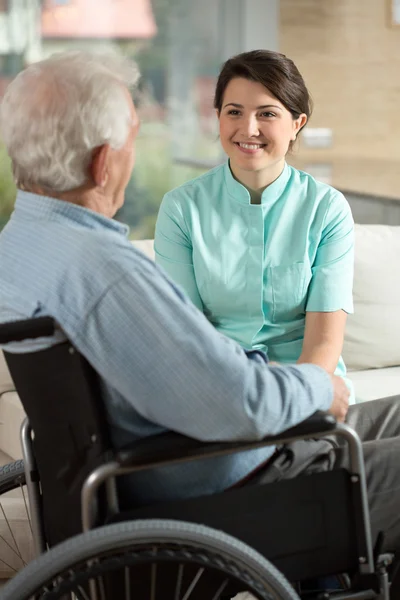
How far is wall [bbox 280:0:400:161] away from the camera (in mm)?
5629

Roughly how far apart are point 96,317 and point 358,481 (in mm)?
468

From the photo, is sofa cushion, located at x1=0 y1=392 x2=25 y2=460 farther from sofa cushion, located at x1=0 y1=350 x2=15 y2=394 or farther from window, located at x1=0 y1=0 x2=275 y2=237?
window, located at x1=0 y1=0 x2=275 y2=237

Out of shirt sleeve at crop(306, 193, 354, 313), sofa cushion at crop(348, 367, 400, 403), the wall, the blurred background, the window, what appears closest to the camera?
shirt sleeve at crop(306, 193, 354, 313)

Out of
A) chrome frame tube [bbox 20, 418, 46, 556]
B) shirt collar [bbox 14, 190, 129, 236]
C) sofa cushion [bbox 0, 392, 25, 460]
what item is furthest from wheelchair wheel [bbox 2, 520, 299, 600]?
sofa cushion [bbox 0, 392, 25, 460]

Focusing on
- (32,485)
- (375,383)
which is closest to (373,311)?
(375,383)

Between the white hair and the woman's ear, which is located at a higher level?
the white hair

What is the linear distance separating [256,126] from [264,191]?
5.7 inches

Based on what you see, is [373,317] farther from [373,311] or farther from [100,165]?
[100,165]

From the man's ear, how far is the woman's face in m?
0.73

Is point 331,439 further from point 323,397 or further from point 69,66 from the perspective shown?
point 69,66

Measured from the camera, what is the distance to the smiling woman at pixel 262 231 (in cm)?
206

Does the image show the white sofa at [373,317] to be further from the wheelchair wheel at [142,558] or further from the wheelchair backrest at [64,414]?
the wheelchair wheel at [142,558]

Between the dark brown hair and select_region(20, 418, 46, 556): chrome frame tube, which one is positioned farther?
the dark brown hair

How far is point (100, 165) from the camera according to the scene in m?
1.37
